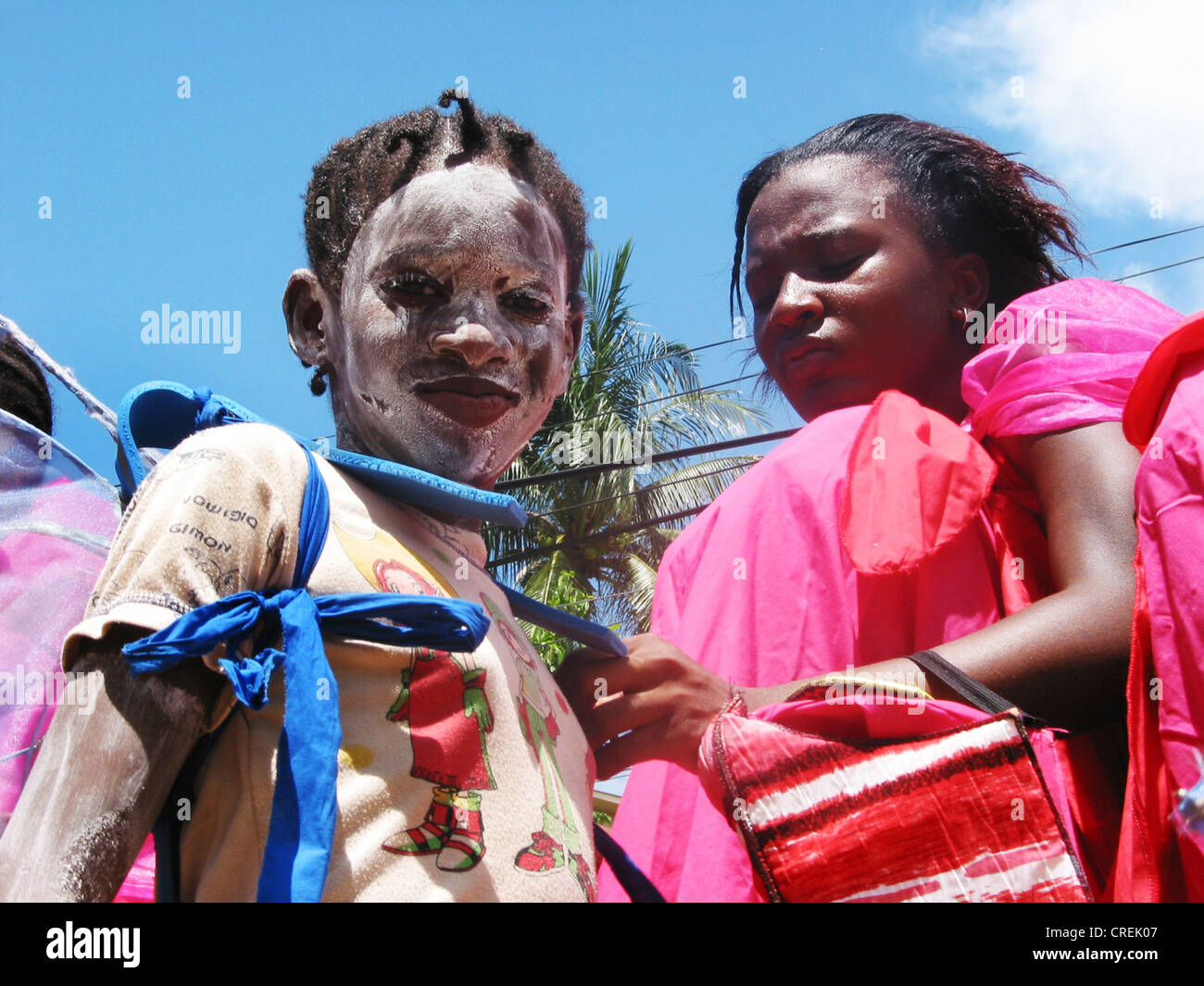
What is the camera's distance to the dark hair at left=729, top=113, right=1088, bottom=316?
2898mm

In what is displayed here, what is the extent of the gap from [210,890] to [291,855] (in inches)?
5.1

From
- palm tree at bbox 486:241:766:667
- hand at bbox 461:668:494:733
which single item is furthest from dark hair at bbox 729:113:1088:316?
palm tree at bbox 486:241:766:667

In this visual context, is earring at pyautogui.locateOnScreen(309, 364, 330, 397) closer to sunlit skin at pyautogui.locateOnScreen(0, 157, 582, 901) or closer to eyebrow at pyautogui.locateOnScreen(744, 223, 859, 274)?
sunlit skin at pyautogui.locateOnScreen(0, 157, 582, 901)

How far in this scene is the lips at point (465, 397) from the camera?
1814 mm

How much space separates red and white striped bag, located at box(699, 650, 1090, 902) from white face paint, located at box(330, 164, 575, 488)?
0.57 metres

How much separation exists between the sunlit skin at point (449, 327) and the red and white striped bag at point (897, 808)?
0.57 m

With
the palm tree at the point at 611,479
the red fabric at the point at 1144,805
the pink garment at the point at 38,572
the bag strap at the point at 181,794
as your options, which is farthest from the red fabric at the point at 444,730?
the palm tree at the point at 611,479

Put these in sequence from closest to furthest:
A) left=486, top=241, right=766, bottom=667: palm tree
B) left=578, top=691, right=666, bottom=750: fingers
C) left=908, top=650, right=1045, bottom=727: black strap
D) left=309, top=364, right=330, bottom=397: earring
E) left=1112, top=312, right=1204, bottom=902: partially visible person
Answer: left=1112, top=312, right=1204, bottom=902: partially visible person, left=908, top=650, right=1045, bottom=727: black strap, left=578, top=691, right=666, bottom=750: fingers, left=309, top=364, right=330, bottom=397: earring, left=486, top=241, right=766, bottom=667: palm tree

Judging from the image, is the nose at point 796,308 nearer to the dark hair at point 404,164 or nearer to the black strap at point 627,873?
the dark hair at point 404,164

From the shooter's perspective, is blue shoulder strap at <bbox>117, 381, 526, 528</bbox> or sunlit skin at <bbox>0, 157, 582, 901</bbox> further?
sunlit skin at <bbox>0, 157, 582, 901</bbox>

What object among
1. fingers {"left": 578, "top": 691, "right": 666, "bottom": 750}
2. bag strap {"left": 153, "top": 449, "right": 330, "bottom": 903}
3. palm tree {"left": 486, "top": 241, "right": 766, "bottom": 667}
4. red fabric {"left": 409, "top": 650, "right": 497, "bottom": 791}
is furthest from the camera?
palm tree {"left": 486, "top": 241, "right": 766, "bottom": 667}

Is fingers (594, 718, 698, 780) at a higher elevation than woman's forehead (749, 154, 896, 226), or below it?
below

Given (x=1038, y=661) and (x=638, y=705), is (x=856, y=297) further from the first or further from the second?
(x=638, y=705)
